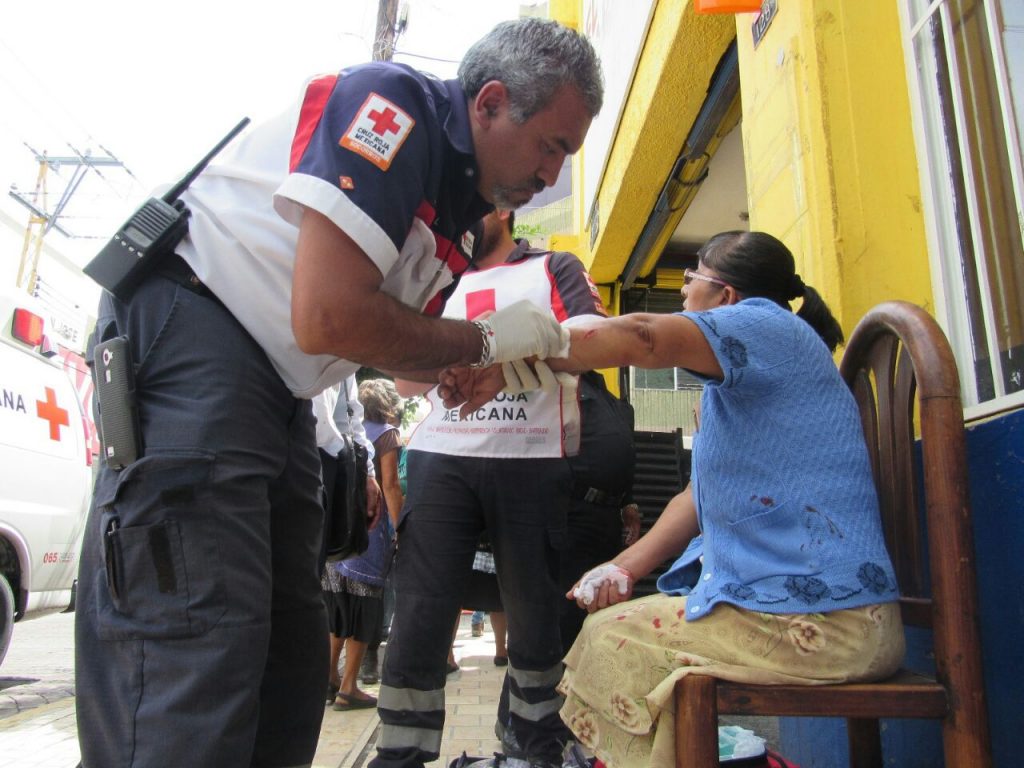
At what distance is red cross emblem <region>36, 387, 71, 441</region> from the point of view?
427 cm

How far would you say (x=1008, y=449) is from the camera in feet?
4.69

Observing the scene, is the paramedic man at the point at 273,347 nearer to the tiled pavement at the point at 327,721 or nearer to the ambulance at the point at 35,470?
the tiled pavement at the point at 327,721

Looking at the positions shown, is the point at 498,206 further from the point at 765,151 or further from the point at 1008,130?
the point at 765,151

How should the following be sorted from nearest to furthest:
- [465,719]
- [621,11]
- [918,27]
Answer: [918,27], [465,719], [621,11]

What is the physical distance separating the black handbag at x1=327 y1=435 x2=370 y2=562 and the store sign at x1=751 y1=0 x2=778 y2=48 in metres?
1.91

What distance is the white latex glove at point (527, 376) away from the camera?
5.57 feet

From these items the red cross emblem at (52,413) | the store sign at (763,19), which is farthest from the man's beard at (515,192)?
the red cross emblem at (52,413)

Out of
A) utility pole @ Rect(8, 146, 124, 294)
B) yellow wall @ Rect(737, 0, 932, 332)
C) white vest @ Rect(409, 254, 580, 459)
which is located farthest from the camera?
utility pole @ Rect(8, 146, 124, 294)

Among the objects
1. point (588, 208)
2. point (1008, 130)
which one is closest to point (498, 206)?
point (1008, 130)

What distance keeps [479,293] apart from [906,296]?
1.27 metres

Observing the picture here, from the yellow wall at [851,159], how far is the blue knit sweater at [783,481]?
667 millimetres

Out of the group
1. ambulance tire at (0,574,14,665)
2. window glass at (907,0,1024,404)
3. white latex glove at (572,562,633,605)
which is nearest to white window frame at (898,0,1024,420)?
window glass at (907,0,1024,404)

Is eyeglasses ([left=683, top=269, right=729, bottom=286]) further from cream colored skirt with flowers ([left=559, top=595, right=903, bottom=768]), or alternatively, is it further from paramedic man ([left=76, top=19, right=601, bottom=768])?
cream colored skirt with flowers ([left=559, top=595, right=903, bottom=768])

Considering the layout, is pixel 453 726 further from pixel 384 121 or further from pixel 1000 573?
pixel 384 121
